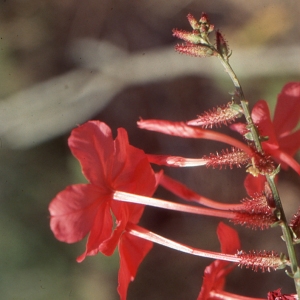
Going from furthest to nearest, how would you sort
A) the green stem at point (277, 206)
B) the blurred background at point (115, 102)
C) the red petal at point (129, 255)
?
the blurred background at point (115, 102) → the red petal at point (129, 255) → the green stem at point (277, 206)

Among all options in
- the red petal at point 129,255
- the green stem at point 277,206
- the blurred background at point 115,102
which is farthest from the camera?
the blurred background at point 115,102

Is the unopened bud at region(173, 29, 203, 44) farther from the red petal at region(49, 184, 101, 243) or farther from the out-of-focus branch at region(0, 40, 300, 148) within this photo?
the out-of-focus branch at region(0, 40, 300, 148)

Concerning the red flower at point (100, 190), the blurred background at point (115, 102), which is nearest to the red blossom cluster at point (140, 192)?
the red flower at point (100, 190)

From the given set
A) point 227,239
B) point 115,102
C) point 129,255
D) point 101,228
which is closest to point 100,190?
point 101,228

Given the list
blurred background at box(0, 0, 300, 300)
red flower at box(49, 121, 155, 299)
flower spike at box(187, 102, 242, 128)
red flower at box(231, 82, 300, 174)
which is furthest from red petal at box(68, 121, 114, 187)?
blurred background at box(0, 0, 300, 300)

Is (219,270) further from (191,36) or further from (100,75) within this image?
(100,75)

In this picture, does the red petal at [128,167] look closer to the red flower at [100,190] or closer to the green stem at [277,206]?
the red flower at [100,190]
